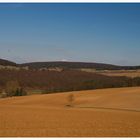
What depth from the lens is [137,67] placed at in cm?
9656

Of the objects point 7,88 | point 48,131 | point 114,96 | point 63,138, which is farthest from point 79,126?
point 7,88

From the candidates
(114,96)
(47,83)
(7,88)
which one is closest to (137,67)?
(47,83)

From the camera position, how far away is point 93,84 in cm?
4681

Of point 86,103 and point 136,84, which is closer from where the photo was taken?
point 86,103

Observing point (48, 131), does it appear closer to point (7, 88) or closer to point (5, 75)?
point (7, 88)

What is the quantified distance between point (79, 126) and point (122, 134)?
2.75m

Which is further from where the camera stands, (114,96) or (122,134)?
(114,96)

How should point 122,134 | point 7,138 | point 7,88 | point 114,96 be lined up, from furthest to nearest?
point 7,88, point 114,96, point 122,134, point 7,138

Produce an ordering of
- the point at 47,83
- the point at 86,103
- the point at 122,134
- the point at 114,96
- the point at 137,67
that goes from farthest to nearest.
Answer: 1. the point at 137,67
2. the point at 47,83
3. the point at 114,96
4. the point at 86,103
5. the point at 122,134

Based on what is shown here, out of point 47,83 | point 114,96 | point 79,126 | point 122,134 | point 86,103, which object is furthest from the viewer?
point 47,83

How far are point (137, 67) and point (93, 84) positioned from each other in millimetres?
52579

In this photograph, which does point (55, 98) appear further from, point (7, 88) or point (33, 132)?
point (33, 132)

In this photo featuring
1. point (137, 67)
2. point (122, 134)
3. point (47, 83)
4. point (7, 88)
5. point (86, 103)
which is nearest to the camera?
point (122, 134)

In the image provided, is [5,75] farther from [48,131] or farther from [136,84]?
[48,131]
